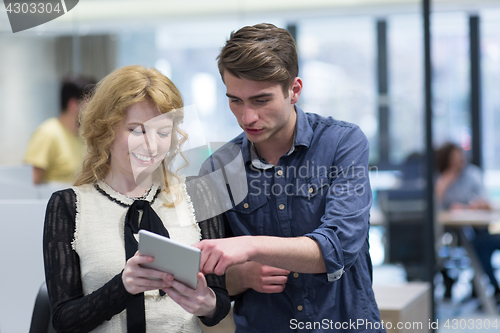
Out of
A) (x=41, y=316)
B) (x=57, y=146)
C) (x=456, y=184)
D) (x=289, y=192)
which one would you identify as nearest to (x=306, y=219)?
(x=289, y=192)

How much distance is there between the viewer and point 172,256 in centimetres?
95

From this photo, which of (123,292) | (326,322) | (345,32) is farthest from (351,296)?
(345,32)

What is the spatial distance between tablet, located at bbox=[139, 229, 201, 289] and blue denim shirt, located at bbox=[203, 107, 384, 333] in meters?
0.41

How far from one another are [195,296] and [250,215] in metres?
0.36

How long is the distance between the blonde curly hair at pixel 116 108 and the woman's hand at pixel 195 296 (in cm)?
29

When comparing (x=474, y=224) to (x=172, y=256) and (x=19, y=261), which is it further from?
(x=172, y=256)

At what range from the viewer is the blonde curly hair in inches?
46.9

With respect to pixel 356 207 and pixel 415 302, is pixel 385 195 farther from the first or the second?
pixel 356 207

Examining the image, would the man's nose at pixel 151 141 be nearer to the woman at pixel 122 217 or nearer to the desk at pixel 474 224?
the woman at pixel 122 217

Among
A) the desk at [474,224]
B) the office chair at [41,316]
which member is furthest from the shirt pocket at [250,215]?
the desk at [474,224]

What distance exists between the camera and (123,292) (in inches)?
42.5

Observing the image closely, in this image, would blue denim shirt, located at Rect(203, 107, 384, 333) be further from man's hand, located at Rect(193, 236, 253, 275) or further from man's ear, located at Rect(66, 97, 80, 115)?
man's ear, located at Rect(66, 97, 80, 115)

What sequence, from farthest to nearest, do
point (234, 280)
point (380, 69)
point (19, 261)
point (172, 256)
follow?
1. point (380, 69)
2. point (19, 261)
3. point (234, 280)
4. point (172, 256)

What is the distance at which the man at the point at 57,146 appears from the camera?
1.99 metres
